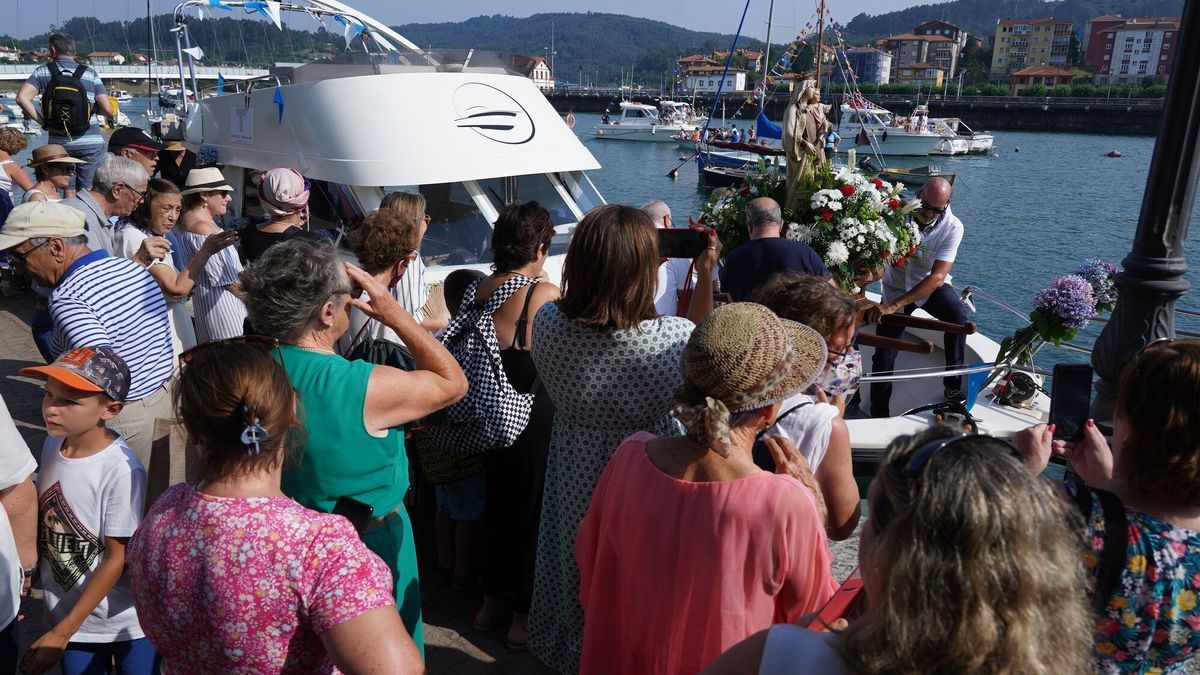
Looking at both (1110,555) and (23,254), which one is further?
(23,254)

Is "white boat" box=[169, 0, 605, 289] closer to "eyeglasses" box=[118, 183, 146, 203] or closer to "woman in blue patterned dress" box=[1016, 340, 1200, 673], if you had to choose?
"eyeglasses" box=[118, 183, 146, 203]

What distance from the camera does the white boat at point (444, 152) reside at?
683 centimetres

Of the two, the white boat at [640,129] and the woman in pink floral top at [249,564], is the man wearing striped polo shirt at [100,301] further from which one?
the white boat at [640,129]

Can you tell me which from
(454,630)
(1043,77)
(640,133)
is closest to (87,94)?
(454,630)

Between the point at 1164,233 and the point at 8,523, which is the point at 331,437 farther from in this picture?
the point at 1164,233

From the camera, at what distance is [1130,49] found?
121 meters

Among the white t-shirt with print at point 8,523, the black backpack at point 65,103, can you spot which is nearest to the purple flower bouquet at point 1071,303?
the white t-shirt with print at point 8,523

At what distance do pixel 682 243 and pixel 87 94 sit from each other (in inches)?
294

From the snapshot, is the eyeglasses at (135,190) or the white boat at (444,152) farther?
the white boat at (444,152)

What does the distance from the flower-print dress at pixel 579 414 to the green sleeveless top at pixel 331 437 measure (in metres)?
0.69

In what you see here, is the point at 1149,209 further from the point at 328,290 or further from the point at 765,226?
the point at 328,290

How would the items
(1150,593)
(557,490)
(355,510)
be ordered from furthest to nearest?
1. (557,490)
2. (355,510)
3. (1150,593)

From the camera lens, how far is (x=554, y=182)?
748cm

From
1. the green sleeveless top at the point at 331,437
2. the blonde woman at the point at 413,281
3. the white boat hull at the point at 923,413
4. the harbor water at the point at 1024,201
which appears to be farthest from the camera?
the harbor water at the point at 1024,201
